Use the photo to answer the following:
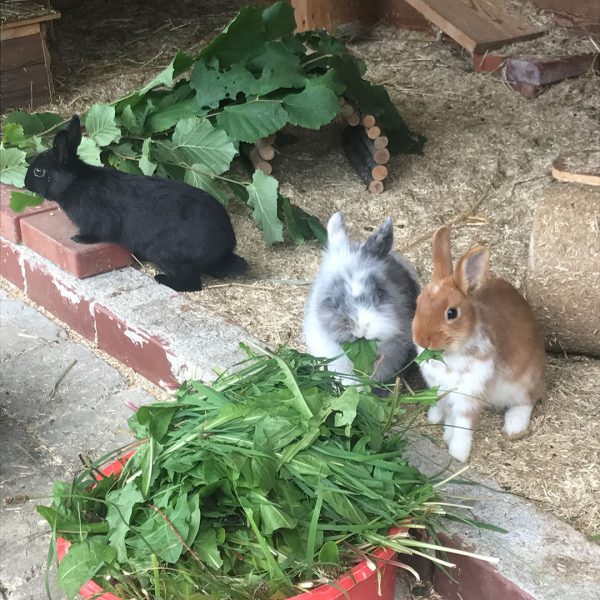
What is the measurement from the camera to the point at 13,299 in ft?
14.7

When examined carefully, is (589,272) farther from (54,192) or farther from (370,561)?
(54,192)

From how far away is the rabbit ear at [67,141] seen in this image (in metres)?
4.07

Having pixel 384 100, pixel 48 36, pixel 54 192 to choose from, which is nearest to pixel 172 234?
pixel 54 192

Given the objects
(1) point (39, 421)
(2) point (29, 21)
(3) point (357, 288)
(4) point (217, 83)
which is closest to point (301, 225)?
(4) point (217, 83)

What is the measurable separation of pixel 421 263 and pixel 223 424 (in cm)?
201

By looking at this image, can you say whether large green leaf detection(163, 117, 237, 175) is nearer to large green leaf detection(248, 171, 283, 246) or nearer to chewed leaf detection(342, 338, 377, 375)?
large green leaf detection(248, 171, 283, 246)

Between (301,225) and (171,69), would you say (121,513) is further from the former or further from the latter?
(171,69)

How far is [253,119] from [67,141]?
97 centimetres

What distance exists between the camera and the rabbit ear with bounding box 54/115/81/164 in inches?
160

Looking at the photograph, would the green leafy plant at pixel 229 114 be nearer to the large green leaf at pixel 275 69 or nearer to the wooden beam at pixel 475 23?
the large green leaf at pixel 275 69

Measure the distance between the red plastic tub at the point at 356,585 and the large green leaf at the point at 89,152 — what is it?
2574 millimetres

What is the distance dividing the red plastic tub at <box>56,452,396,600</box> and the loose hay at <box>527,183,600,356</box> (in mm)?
1406

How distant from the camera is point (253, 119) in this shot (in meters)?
4.64

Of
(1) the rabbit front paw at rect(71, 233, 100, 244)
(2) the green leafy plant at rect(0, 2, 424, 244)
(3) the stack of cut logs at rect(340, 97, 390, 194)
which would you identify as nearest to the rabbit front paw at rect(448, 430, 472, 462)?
(2) the green leafy plant at rect(0, 2, 424, 244)
